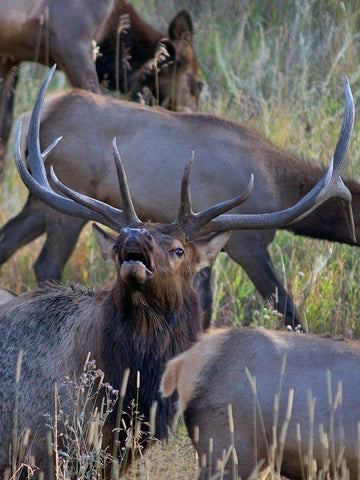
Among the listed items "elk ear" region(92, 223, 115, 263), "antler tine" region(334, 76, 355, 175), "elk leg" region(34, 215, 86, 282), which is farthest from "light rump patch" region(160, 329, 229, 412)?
"elk leg" region(34, 215, 86, 282)

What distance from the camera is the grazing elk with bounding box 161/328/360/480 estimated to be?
351cm

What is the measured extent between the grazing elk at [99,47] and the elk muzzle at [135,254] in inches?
162

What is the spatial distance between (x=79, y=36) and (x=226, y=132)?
2.07 m

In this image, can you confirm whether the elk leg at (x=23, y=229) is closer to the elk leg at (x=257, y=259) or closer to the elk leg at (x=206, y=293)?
the elk leg at (x=206, y=293)

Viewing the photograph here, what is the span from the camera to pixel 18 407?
189 inches

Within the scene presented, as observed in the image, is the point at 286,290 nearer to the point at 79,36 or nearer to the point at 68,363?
the point at 68,363

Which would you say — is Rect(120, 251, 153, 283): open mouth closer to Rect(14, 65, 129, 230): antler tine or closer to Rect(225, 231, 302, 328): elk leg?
Rect(14, 65, 129, 230): antler tine

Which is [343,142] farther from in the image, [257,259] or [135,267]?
[257,259]

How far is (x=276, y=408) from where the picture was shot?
3.52 meters

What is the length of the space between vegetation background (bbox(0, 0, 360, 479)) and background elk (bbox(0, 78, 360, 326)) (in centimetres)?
31

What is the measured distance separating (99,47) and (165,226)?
13.8 ft

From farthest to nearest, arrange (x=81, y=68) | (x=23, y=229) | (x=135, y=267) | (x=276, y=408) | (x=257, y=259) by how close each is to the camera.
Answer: (x=81, y=68), (x=23, y=229), (x=257, y=259), (x=135, y=267), (x=276, y=408)

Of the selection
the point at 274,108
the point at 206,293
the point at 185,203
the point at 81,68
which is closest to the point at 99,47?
the point at 81,68

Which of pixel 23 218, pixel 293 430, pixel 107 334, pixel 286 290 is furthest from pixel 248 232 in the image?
pixel 293 430
